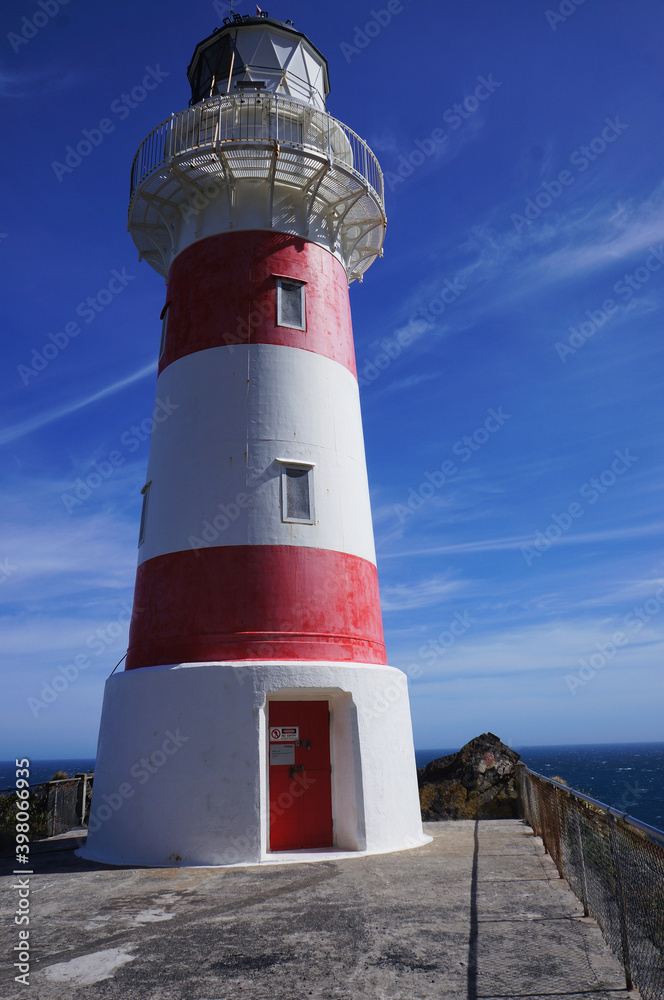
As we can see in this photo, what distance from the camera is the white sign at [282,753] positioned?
11.4 meters

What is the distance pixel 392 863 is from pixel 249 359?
29.2ft

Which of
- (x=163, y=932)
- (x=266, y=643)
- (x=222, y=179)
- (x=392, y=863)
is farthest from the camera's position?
(x=222, y=179)

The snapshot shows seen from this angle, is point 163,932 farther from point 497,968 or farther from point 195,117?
point 195,117

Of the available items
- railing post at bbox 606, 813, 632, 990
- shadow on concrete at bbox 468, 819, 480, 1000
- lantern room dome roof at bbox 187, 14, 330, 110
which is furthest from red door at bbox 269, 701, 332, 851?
lantern room dome roof at bbox 187, 14, 330, 110

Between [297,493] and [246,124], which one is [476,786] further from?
[246,124]

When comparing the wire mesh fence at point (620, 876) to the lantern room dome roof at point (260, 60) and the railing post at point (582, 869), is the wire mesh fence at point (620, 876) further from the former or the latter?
the lantern room dome roof at point (260, 60)

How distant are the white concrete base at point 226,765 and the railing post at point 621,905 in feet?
18.6

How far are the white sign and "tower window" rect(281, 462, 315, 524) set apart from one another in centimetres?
382

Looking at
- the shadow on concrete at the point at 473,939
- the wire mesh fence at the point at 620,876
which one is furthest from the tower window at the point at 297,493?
the shadow on concrete at the point at 473,939

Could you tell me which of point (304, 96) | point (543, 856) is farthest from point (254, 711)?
point (304, 96)

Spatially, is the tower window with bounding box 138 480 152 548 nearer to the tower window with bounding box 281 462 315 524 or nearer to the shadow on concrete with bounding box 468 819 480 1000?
the tower window with bounding box 281 462 315 524

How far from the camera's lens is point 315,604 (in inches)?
466

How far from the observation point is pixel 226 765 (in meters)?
10.3

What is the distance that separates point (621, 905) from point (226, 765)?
6214 mm
